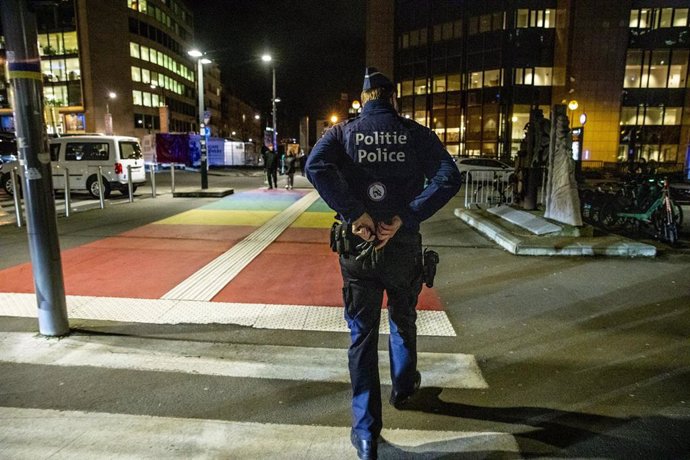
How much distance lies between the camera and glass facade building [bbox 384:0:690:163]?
134ft

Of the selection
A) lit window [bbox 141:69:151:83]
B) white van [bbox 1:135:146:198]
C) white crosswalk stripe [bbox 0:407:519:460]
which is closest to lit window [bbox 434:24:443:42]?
white van [bbox 1:135:146:198]

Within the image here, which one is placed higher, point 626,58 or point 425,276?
point 626,58

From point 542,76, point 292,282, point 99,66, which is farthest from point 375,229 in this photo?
point 99,66

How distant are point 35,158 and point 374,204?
313 centimetres

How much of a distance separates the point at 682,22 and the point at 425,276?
Result: 49890 mm

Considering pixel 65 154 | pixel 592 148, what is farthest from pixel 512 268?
pixel 592 148

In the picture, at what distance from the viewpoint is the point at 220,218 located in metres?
12.1

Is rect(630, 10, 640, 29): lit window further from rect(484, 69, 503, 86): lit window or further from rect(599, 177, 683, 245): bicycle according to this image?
rect(599, 177, 683, 245): bicycle

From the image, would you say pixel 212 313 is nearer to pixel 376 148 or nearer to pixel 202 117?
pixel 376 148

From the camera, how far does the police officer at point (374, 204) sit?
2729mm

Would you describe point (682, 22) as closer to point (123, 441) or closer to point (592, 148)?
point (592, 148)

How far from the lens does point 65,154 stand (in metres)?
16.8

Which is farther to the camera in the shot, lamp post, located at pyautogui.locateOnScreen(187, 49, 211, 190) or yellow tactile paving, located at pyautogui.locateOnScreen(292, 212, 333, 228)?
lamp post, located at pyautogui.locateOnScreen(187, 49, 211, 190)

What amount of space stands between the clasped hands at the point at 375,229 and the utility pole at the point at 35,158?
Answer: 10.1 feet
